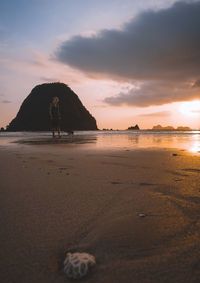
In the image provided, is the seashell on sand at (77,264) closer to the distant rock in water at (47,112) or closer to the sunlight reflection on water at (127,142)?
the sunlight reflection on water at (127,142)

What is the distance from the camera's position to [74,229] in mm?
1604

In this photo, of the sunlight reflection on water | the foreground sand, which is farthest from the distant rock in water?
the foreground sand

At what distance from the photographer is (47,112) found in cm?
10019

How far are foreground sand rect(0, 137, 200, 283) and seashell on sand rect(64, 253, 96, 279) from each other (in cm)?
4

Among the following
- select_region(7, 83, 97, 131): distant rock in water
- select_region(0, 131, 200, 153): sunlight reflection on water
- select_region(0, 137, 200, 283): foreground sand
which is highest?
select_region(7, 83, 97, 131): distant rock in water

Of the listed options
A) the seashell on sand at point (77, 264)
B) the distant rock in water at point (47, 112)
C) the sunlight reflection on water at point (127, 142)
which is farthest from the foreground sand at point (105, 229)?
the distant rock in water at point (47, 112)

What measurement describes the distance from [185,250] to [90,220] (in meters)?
0.81

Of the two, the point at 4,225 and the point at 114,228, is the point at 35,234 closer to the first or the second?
the point at 4,225

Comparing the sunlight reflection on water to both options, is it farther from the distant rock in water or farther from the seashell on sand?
the distant rock in water

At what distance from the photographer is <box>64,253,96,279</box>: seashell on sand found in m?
1.11

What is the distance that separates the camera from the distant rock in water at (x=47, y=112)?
327ft

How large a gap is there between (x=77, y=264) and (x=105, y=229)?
0.50m

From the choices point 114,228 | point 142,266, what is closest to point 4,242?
point 114,228

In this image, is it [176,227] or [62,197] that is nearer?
[176,227]
